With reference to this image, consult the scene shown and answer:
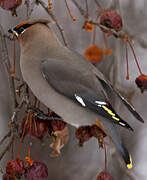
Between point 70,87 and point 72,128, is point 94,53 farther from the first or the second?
point 72,128

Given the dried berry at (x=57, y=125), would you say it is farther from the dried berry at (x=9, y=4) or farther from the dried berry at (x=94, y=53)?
the dried berry at (x=94, y=53)

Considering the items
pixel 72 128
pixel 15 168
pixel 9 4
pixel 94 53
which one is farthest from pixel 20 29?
pixel 72 128

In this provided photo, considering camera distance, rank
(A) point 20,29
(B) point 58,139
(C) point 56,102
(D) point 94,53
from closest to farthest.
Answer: (B) point 58,139, (C) point 56,102, (A) point 20,29, (D) point 94,53

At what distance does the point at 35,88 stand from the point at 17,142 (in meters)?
1.82

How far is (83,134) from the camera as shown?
2.04 m

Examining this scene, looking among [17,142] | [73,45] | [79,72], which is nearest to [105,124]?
[79,72]

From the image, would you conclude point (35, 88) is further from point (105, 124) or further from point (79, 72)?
point (105, 124)

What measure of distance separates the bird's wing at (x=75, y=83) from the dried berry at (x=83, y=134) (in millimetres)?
128

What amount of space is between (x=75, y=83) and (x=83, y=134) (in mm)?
335

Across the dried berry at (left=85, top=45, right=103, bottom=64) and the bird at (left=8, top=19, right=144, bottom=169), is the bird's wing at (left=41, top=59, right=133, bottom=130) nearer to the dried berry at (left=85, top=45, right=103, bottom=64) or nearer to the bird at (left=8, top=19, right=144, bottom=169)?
the bird at (left=8, top=19, right=144, bottom=169)

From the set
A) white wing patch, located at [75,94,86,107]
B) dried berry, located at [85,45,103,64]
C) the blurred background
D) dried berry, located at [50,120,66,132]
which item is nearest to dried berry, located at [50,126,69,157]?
dried berry, located at [50,120,66,132]

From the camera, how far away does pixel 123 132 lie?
4188 millimetres

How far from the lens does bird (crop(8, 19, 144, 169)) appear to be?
214cm

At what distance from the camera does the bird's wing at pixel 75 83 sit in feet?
7.09
